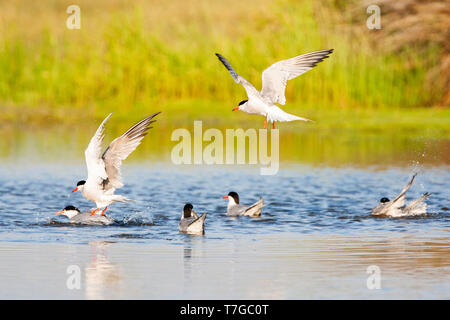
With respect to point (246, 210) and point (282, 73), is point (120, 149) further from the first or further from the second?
point (282, 73)

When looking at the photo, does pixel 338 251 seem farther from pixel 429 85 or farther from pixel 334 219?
pixel 429 85

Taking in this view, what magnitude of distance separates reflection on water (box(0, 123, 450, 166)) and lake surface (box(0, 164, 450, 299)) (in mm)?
1063

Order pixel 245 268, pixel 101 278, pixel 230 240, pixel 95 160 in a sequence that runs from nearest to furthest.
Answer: pixel 101 278 < pixel 245 268 < pixel 230 240 < pixel 95 160

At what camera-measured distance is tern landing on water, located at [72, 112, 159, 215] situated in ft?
38.6

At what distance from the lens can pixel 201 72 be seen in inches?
945

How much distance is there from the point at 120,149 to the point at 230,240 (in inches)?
72.3

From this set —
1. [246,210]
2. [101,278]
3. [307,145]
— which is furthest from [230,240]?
[307,145]

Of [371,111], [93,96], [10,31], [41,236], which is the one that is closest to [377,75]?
[371,111]

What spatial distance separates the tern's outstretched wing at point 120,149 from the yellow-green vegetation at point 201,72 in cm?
1085

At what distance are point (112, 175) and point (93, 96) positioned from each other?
12.5 meters

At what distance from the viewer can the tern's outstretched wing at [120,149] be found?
466 inches

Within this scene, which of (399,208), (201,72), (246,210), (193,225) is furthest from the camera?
(201,72)

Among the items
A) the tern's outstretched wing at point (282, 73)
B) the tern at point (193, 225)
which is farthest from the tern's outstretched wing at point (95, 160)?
the tern's outstretched wing at point (282, 73)

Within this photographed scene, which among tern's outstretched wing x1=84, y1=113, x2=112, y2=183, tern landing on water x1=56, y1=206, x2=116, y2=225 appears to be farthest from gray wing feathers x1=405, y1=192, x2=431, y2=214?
tern's outstretched wing x1=84, y1=113, x2=112, y2=183
